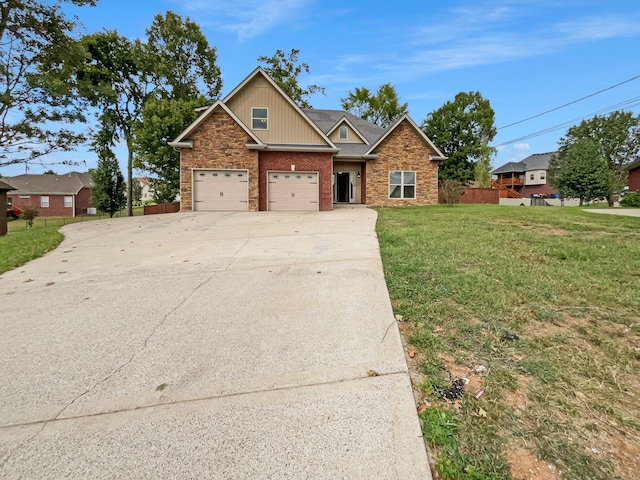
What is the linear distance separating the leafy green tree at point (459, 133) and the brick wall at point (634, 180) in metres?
13.0

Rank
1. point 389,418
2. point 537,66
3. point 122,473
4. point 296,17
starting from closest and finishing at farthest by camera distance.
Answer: point 122,473 → point 389,418 → point 296,17 → point 537,66

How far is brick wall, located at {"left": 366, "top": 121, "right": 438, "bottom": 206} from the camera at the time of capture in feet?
65.3

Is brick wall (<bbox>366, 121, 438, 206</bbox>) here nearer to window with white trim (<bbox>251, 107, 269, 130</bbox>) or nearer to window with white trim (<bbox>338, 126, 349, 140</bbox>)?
window with white trim (<bbox>338, 126, 349, 140</bbox>)

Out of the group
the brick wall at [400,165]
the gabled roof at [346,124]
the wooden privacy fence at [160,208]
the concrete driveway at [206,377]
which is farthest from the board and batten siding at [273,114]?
the concrete driveway at [206,377]

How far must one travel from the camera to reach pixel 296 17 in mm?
13055

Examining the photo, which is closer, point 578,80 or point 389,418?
point 389,418

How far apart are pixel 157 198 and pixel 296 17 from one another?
2041cm

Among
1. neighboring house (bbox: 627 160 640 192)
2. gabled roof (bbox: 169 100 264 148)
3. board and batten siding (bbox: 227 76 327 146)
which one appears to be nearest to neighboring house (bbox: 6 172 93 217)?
gabled roof (bbox: 169 100 264 148)

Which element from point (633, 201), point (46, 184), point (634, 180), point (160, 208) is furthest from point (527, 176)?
point (46, 184)

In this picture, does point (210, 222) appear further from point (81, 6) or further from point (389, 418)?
point (81, 6)

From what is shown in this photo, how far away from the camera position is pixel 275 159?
666 inches

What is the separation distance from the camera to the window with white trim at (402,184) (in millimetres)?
20141

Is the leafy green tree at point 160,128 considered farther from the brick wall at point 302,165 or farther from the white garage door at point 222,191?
the brick wall at point 302,165

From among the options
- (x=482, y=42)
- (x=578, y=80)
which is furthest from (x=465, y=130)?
(x=482, y=42)
